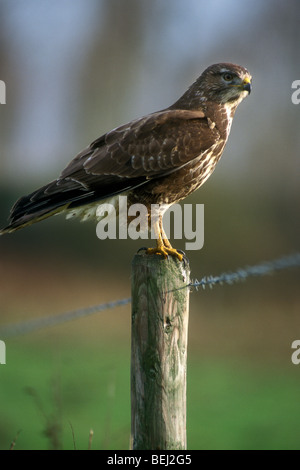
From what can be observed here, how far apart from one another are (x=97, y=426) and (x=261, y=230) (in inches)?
299

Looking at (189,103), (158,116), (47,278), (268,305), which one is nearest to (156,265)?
(158,116)

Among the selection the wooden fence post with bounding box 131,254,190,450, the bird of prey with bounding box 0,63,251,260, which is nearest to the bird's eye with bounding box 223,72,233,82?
the bird of prey with bounding box 0,63,251,260

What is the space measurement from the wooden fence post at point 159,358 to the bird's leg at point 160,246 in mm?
452

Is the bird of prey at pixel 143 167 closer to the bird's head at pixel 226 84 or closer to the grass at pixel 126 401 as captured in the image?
the bird's head at pixel 226 84

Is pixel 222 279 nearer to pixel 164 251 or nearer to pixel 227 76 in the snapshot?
pixel 164 251

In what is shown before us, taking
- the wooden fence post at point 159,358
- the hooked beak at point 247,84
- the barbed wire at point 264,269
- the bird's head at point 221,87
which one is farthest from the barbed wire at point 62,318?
the hooked beak at point 247,84

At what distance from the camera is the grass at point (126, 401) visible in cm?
761

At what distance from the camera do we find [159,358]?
8.93 feet

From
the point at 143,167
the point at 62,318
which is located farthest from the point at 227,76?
the point at 62,318

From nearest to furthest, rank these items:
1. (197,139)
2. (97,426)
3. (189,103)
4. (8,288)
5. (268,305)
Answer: (197,139) → (189,103) → (97,426) → (268,305) → (8,288)

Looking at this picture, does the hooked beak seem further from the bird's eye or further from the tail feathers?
the tail feathers

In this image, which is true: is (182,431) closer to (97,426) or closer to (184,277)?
(184,277)

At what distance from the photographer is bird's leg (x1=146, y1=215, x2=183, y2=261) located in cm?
348

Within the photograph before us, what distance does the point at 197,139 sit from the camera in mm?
3914
